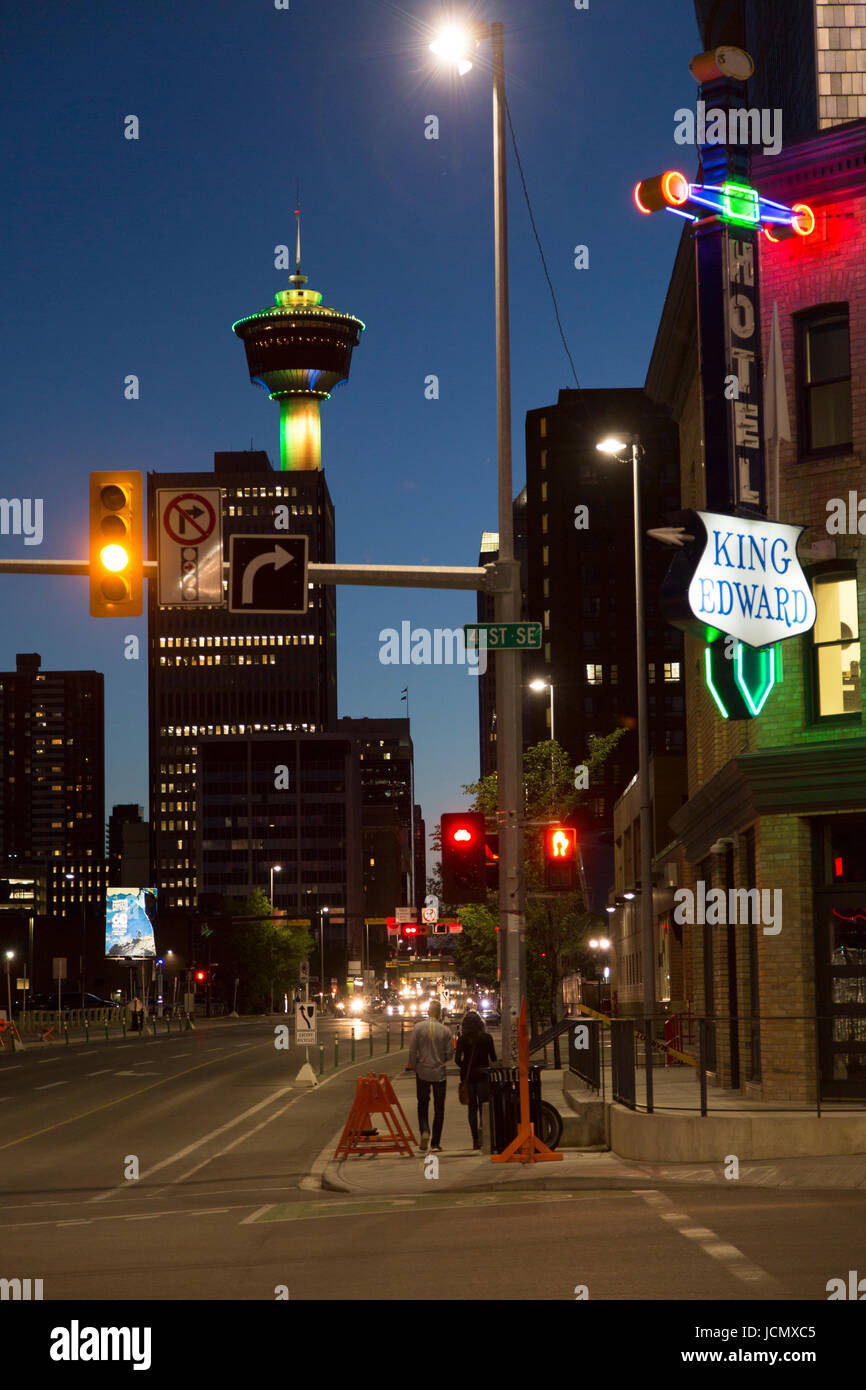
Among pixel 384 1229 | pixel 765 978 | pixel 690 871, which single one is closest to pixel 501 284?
pixel 765 978

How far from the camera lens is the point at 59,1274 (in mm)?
11938

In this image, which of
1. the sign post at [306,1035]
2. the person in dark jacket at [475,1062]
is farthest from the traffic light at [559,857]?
the sign post at [306,1035]

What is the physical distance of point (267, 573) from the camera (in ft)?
55.2

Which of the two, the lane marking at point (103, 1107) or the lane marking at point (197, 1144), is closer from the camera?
the lane marking at point (197, 1144)

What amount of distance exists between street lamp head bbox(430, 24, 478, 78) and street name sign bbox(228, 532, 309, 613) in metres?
7.41

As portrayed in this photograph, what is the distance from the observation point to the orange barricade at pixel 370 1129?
72.8 feet

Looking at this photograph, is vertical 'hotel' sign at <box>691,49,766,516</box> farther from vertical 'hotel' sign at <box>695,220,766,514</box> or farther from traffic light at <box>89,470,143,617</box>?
traffic light at <box>89,470,143,617</box>

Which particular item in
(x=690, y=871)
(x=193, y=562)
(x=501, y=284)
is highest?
(x=501, y=284)

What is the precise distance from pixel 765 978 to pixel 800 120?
13.2m

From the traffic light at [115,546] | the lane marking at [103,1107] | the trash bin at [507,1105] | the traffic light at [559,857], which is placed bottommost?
the lane marking at [103,1107]

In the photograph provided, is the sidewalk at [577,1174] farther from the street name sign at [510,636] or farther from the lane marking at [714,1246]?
the street name sign at [510,636]

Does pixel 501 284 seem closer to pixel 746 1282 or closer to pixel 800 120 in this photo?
pixel 800 120

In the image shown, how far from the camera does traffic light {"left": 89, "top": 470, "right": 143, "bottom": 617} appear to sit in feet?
53.2

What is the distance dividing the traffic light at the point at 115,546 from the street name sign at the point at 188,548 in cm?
29
